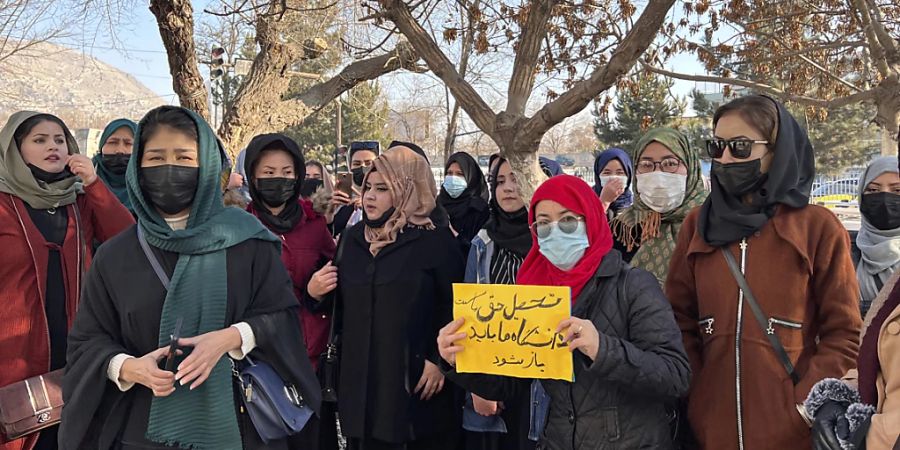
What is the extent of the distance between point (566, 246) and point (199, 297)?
139 cm

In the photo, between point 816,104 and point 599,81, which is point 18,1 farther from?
Result: point 816,104

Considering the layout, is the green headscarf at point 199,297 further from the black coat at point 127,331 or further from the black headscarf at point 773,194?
the black headscarf at point 773,194

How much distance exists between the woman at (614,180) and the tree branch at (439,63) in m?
3.06

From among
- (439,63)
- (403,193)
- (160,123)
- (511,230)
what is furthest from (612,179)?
(439,63)

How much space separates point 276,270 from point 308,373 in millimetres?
443

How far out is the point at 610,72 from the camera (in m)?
6.91

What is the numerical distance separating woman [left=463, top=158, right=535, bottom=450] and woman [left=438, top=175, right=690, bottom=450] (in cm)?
72

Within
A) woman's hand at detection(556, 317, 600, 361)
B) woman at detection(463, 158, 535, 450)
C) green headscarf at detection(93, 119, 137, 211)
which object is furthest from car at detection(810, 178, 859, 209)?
woman's hand at detection(556, 317, 600, 361)

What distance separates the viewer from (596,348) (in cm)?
223

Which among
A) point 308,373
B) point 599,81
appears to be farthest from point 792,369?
point 599,81

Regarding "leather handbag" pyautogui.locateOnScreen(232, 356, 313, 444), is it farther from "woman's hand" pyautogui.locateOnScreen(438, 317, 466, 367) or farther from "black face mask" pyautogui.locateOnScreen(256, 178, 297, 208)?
"black face mask" pyautogui.locateOnScreen(256, 178, 297, 208)

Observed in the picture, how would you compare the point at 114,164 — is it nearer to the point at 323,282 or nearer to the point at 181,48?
the point at 323,282

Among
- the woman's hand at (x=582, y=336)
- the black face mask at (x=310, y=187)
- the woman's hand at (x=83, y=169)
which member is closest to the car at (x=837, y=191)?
the black face mask at (x=310, y=187)

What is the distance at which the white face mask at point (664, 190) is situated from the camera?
3494mm
